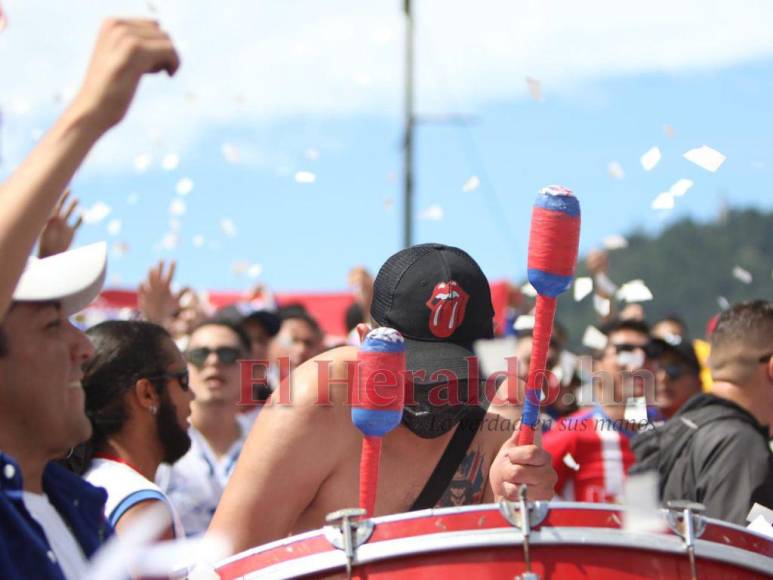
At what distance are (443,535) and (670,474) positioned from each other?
97.2 inches

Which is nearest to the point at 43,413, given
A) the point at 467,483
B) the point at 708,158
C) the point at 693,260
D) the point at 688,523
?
the point at 688,523

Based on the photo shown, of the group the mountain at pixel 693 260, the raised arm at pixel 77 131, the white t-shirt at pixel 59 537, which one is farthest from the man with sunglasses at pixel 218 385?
the mountain at pixel 693 260

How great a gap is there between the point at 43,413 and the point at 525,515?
39.2 inches

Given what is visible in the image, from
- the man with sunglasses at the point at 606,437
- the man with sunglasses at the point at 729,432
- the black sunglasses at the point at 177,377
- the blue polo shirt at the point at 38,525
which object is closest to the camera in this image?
the blue polo shirt at the point at 38,525

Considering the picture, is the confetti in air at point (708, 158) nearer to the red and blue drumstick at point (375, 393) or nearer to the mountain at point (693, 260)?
the red and blue drumstick at point (375, 393)

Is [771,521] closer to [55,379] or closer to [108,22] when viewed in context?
[55,379]

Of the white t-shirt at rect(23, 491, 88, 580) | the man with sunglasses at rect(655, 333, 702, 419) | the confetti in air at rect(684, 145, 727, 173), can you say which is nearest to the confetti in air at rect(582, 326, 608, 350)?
the man with sunglasses at rect(655, 333, 702, 419)

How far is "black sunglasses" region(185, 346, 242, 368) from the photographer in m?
6.19

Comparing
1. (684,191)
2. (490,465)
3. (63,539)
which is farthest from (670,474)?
(63,539)

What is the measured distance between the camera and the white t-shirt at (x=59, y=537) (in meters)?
2.06

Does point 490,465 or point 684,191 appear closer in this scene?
point 490,465

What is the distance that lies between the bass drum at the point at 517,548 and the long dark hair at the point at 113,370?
1.32 meters

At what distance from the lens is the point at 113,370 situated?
372 cm

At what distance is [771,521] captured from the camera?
3.23m
